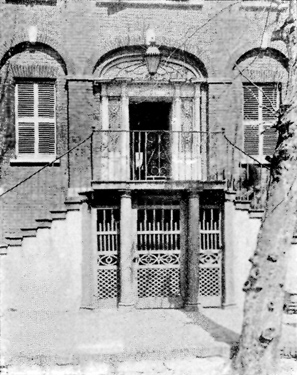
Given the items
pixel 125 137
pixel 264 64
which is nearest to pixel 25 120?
pixel 125 137

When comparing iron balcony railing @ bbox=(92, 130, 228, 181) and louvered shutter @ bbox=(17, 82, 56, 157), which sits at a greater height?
louvered shutter @ bbox=(17, 82, 56, 157)

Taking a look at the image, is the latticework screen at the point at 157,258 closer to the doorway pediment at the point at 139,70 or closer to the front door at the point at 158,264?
the front door at the point at 158,264

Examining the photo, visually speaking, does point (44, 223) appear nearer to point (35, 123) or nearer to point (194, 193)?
point (35, 123)

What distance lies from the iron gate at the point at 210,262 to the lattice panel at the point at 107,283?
1892 mm

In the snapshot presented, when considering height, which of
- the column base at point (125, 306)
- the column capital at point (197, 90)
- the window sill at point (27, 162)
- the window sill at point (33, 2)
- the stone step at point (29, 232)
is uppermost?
the window sill at point (33, 2)

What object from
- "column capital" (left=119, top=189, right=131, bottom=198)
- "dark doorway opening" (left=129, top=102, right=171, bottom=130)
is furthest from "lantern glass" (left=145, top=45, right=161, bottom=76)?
"column capital" (left=119, top=189, right=131, bottom=198)

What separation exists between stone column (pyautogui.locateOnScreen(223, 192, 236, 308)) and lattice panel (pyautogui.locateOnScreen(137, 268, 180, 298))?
3.51 ft

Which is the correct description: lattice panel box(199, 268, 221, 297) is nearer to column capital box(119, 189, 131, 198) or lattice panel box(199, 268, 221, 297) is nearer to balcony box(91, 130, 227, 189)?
balcony box(91, 130, 227, 189)

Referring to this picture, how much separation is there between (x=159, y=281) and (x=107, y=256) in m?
1.28

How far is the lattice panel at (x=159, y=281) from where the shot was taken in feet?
33.0

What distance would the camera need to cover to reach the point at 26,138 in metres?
11.0

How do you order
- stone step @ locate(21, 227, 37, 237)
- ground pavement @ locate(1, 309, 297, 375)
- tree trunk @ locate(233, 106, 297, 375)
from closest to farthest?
tree trunk @ locate(233, 106, 297, 375)
ground pavement @ locate(1, 309, 297, 375)
stone step @ locate(21, 227, 37, 237)

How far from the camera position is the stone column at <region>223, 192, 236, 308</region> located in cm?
995

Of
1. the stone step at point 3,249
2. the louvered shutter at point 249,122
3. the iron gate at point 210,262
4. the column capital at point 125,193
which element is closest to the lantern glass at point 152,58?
the column capital at point 125,193
